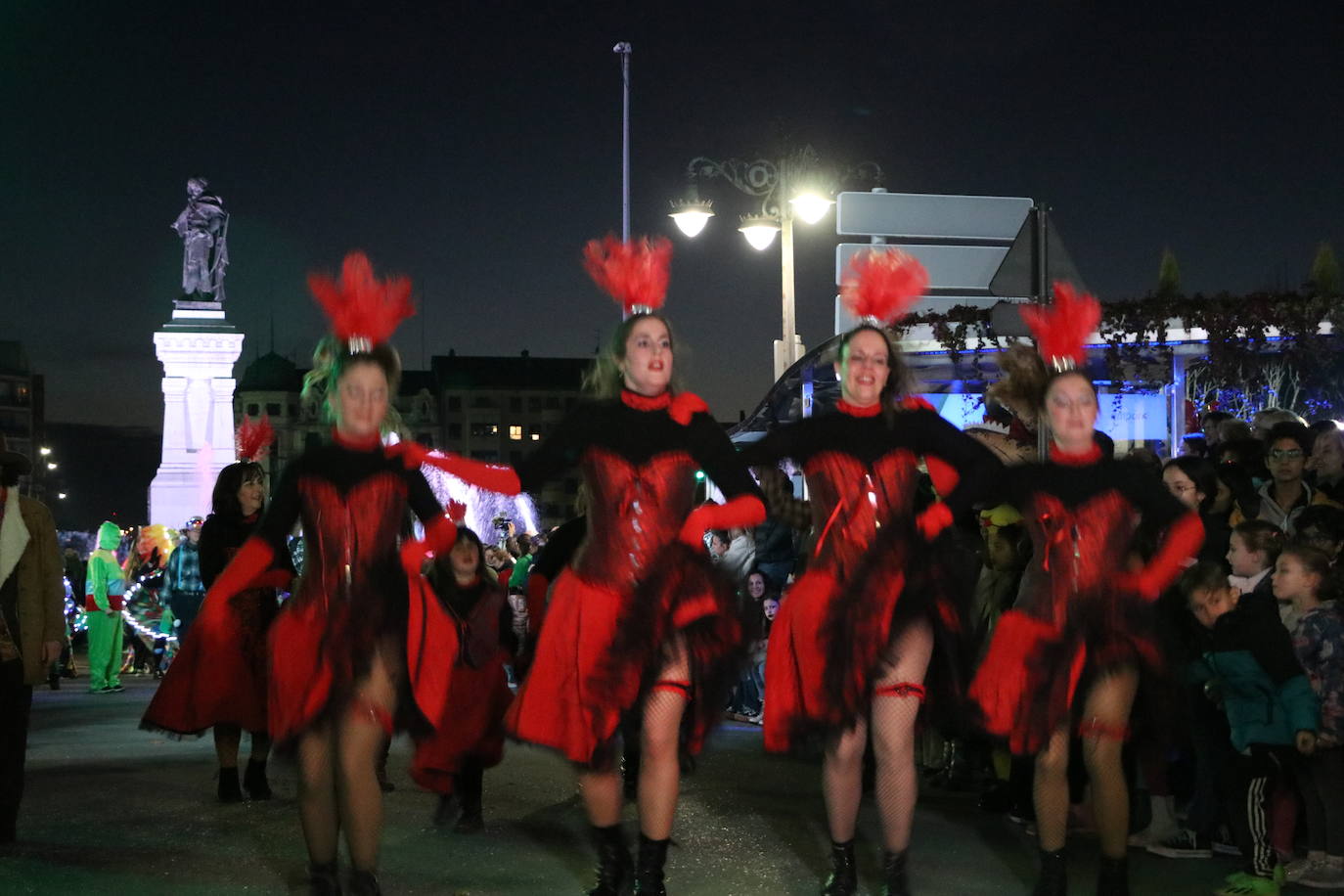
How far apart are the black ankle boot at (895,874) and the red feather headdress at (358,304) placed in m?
2.60

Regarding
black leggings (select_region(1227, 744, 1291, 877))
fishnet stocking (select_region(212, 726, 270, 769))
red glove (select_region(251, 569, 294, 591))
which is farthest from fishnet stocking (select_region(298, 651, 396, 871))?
black leggings (select_region(1227, 744, 1291, 877))

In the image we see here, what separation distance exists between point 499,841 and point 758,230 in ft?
33.3

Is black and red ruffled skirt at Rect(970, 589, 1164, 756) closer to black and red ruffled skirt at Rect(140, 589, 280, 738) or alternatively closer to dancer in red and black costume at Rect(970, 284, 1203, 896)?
dancer in red and black costume at Rect(970, 284, 1203, 896)

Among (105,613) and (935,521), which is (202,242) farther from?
(935,521)

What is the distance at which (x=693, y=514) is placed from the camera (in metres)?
5.62

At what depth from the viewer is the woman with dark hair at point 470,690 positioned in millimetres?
7555

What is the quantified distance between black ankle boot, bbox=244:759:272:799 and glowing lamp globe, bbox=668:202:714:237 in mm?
9555

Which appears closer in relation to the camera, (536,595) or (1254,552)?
(1254,552)

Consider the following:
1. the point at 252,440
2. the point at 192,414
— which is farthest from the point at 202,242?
the point at 252,440

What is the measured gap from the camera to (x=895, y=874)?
5676mm

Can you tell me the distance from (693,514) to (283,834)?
2908 mm

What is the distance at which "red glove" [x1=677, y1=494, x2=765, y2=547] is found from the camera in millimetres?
5609

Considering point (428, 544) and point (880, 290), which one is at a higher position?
point (880, 290)

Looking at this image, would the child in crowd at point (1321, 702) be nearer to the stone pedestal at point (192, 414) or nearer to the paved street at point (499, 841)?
the paved street at point (499, 841)
